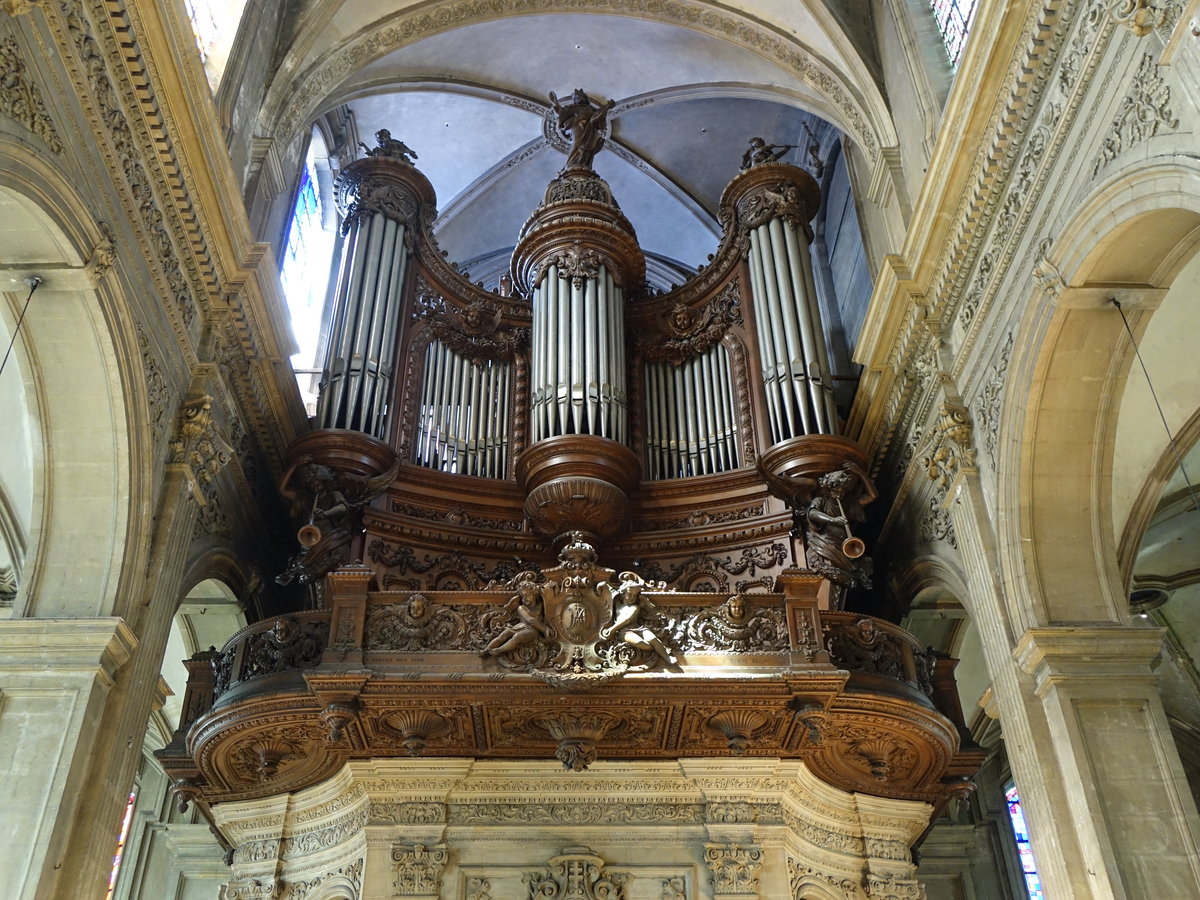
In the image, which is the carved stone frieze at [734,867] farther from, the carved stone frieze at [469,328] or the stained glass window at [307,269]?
the stained glass window at [307,269]

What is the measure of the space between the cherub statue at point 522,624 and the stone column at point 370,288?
2.52m

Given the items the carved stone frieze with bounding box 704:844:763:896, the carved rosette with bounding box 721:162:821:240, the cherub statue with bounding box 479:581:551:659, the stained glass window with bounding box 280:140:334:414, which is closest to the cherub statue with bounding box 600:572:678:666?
the cherub statue with bounding box 479:581:551:659

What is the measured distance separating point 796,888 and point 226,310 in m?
5.74

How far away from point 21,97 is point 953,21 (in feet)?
23.0

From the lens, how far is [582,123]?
40.9ft

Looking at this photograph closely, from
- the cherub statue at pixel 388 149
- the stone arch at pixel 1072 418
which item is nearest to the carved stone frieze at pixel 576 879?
the stone arch at pixel 1072 418

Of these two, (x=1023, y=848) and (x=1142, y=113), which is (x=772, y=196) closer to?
(x=1142, y=113)

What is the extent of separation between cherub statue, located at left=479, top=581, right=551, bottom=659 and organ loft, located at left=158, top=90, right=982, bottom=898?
16 mm

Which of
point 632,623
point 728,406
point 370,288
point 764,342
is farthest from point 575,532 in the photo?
point 370,288

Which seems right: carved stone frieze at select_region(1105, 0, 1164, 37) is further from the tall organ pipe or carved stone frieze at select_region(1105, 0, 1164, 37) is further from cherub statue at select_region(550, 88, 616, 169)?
cherub statue at select_region(550, 88, 616, 169)

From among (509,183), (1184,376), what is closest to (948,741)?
(1184,376)

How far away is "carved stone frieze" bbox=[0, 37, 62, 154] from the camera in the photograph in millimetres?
5707

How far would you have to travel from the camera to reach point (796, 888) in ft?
24.9

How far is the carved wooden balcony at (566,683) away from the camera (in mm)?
7320
